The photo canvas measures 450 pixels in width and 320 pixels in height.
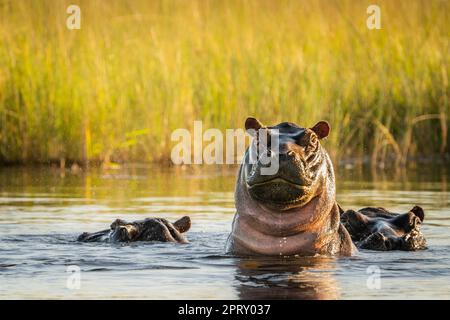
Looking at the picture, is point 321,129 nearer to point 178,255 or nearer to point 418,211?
point 178,255

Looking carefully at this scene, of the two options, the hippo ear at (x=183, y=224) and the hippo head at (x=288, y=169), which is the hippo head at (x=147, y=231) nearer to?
the hippo ear at (x=183, y=224)

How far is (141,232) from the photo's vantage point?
9.61m

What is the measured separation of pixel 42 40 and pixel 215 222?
6461 mm

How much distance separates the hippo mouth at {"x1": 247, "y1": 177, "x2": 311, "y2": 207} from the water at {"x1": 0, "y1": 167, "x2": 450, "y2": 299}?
0.48 metres

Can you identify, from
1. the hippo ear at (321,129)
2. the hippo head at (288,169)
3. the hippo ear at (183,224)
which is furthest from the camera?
the hippo ear at (183,224)

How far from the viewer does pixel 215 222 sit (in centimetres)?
1123

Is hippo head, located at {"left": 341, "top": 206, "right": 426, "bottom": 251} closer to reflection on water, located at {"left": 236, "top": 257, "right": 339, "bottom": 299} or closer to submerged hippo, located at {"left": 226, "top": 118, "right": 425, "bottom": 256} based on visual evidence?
submerged hippo, located at {"left": 226, "top": 118, "right": 425, "bottom": 256}

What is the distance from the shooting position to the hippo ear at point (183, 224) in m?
9.73

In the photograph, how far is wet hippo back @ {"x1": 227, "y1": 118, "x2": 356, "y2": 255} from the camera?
8070 millimetres

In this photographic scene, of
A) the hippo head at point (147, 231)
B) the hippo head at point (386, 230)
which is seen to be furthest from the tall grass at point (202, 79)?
the hippo head at point (386, 230)

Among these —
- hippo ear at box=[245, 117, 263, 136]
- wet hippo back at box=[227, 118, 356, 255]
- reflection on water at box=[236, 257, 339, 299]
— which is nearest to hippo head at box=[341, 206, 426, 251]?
wet hippo back at box=[227, 118, 356, 255]
